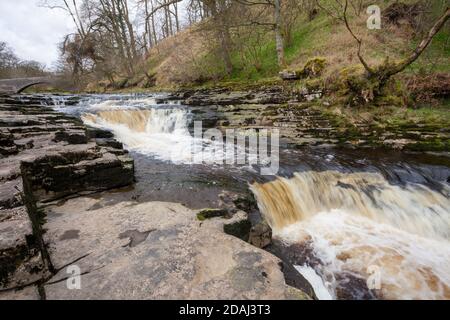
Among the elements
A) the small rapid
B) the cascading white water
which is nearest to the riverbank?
the small rapid

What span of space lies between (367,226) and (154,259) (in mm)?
3598

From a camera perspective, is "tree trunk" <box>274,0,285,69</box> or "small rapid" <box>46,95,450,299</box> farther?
"tree trunk" <box>274,0,285,69</box>

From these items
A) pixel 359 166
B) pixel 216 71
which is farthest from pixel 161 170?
pixel 216 71

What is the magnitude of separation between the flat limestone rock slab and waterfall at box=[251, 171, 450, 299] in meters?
1.48

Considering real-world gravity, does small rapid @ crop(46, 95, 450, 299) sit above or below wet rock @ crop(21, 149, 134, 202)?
below

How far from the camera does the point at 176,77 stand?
1789cm

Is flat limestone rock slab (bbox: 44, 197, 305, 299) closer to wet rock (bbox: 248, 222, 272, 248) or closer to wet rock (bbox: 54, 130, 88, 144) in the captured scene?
wet rock (bbox: 248, 222, 272, 248)

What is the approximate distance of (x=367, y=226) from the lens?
427cm

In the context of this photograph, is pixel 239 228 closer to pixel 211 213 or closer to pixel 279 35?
pixel 211 213

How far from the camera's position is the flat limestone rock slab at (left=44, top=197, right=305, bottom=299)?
1.96 m

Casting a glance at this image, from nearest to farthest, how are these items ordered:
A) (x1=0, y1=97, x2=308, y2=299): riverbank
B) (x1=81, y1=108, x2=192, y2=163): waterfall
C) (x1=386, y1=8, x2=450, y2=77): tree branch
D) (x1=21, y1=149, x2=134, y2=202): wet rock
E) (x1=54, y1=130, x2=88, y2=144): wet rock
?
(x1=0, y1=97, x2=308, y2=299): riverbank
(x1=21, y1=149, x2=134, y2=202): wet rock
(x1=54, y1=130, x2=88, y2=144): wet rock
(x1=386, y1=8, x2=450, y2=77): tree branch
(x1=81, y1=108, x2=192, y2=163): waterfall

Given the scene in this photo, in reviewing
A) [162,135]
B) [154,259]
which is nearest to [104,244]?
[154,259]

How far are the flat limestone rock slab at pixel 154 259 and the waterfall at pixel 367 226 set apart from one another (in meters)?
1.48
